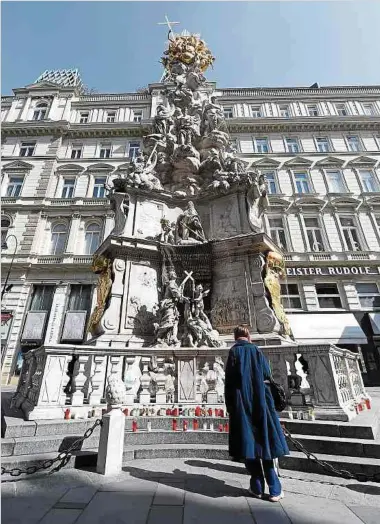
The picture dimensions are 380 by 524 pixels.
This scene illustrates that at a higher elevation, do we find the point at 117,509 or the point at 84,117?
the point at 84,117

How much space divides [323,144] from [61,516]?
32678mm

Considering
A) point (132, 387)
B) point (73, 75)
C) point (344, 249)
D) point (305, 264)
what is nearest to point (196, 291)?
point (132, 387)

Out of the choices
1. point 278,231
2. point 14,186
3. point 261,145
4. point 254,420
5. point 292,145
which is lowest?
point 254,420

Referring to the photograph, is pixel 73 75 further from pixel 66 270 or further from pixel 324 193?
pixel 324 193

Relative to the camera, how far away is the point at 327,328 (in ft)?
61.3

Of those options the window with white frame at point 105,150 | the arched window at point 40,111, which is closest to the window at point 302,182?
the window with white frame at point 105,150

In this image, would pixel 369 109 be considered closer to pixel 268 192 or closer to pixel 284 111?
pixel 284 111

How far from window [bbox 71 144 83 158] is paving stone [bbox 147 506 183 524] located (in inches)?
1202

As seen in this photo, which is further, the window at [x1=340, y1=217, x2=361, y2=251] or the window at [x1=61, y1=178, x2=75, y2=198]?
the window at [x1=61, y1=178, x2=75, y2=198]

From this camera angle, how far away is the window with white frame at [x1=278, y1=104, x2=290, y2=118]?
30666mm

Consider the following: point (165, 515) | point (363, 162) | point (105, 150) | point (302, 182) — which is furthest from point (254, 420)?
point (105, 150)

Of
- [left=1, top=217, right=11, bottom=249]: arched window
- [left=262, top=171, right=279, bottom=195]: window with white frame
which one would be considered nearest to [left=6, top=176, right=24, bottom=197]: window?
[left=1, top=217, right=11, bottom=249]: arched window

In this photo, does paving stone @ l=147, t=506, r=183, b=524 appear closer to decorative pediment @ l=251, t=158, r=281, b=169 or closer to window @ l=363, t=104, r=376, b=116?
decorative pediment @ l=251, t=158, r=281, b=169

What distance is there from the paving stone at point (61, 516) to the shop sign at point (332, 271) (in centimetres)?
2006
